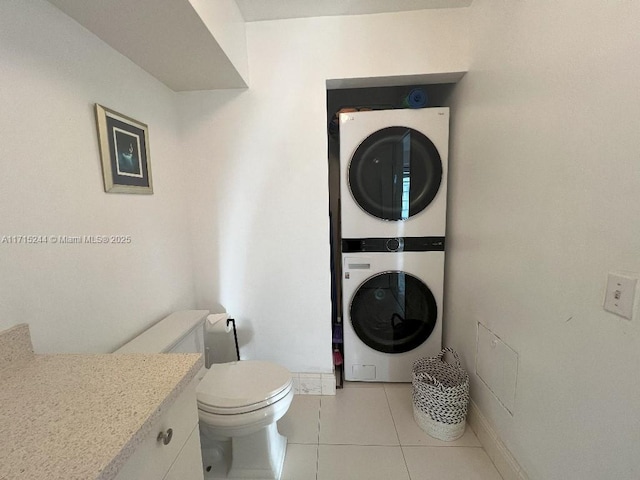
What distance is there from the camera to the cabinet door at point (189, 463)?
719 millimetres

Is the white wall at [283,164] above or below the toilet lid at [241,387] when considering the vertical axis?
above

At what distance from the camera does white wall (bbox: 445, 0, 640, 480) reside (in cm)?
75

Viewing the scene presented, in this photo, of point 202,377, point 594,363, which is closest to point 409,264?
point 594,363

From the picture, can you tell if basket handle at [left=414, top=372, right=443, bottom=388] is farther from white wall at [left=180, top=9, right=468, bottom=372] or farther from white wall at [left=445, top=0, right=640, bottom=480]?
white wall at [left=180, top=9, right=468, bottom=372]

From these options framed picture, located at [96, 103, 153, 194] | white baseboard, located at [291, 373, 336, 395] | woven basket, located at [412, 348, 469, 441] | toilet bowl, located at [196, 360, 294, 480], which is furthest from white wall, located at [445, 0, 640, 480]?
framed picture, located at [96, 103, 153, 194]

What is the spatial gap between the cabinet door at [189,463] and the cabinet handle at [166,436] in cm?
9

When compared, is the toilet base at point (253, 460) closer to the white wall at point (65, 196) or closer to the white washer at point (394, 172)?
the white wall at point (65, 196)

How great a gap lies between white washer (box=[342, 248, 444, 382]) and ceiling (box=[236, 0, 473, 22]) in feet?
4.51

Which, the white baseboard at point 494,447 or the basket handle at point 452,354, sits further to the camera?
the basket handle at point 452,354

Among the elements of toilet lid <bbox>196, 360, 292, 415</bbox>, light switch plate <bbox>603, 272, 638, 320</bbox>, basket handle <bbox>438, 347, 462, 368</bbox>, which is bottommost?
basket handle <bbox>438, 347, 462, 368</bbox>

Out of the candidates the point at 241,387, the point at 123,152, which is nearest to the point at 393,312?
the point at 241,387

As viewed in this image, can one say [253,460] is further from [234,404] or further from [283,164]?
[283,164]

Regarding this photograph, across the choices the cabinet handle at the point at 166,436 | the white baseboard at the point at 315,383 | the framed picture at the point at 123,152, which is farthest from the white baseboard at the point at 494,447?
the framed picture at the point at 123,152

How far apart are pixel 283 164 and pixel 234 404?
4.34 ft
